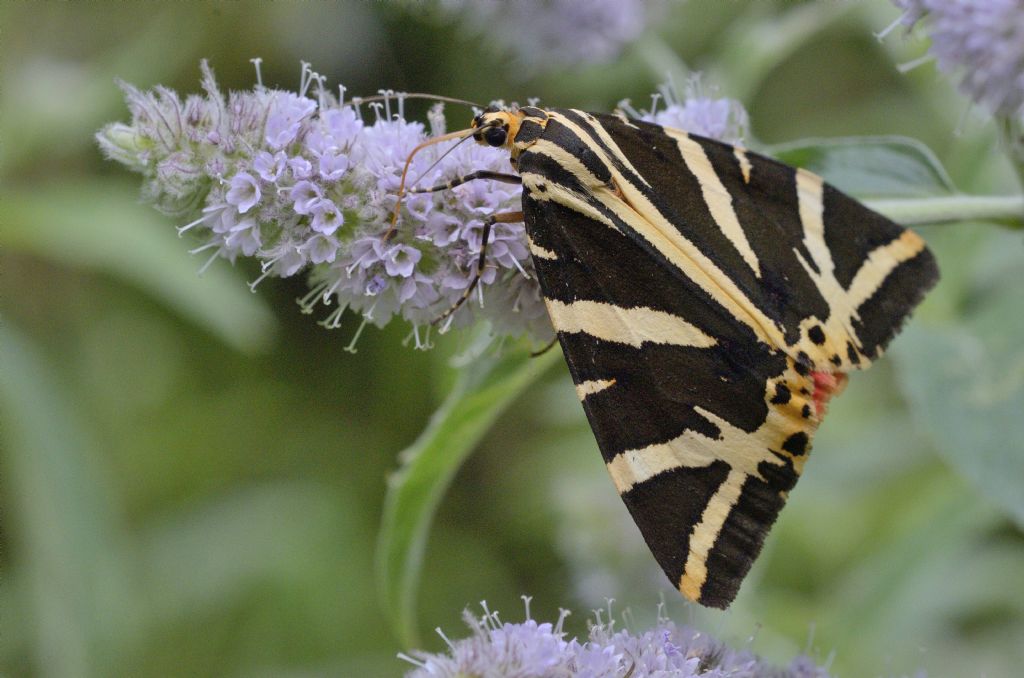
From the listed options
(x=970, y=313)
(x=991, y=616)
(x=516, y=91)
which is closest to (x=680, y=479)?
(x=970, y=313)

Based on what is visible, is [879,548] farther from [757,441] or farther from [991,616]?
[757,441]

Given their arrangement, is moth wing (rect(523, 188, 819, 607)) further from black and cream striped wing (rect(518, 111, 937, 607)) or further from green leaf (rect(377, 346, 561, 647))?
green leaf (rect(377, 346, 561, 647))

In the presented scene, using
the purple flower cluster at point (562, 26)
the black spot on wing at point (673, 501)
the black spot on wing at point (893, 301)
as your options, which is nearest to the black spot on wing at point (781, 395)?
the black spot on wing at point (673, 501)

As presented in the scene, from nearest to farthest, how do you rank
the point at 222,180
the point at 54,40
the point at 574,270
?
the point at 222,180 < the point at 574,270 < the point at 54,40

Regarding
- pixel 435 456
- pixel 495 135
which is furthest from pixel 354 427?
pixel 495 135

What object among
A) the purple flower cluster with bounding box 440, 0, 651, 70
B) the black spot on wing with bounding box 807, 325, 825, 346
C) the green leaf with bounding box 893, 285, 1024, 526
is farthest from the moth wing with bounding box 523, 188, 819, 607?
the purple flower cluster with bounding box 440, 0, 651, 70

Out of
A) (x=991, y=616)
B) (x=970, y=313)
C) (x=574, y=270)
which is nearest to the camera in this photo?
(x=574, y=270)

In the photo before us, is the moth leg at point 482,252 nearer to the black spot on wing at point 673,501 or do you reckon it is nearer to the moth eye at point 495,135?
→ the moth eye at point 495,135
